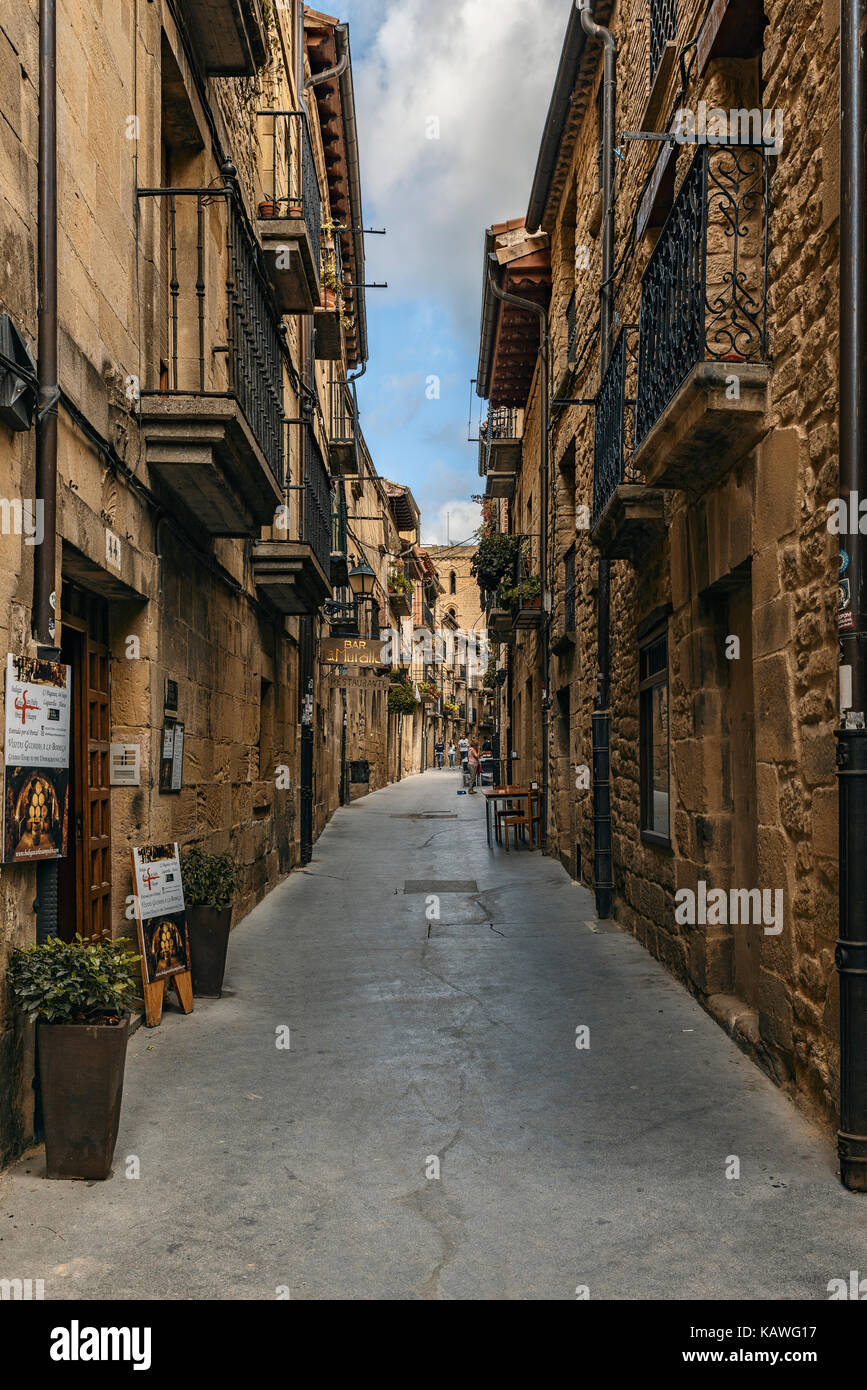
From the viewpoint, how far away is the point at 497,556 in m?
17.9

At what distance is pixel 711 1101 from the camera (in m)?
4.70

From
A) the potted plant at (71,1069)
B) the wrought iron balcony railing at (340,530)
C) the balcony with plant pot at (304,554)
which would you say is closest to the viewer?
the potted plant at (71,1069)

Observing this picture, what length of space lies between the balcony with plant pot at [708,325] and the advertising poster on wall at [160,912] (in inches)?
135

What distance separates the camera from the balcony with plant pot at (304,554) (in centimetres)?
1026

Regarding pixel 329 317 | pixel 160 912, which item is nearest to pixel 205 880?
pixel 160 912

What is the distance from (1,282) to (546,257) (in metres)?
11.9

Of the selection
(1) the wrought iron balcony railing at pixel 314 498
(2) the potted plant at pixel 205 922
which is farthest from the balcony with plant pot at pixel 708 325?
(1) the wrought iron balcony railing at pixel 314 498

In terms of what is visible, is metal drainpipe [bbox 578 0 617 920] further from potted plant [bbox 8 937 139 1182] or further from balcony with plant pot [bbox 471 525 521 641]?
balcony with plant pot [bbox 471 525 521 641]

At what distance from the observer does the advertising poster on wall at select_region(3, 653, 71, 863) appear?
3926mm

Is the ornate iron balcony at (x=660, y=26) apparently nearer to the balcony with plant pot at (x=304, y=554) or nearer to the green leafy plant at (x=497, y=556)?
the balcony with plant pot at (x=304, y=554)

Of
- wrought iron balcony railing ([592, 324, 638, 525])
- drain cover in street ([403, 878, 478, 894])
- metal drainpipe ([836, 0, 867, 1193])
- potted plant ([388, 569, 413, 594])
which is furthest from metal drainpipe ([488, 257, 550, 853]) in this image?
potted plant ([388, 569, 413, 594])

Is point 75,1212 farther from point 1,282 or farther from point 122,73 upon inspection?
point 122,73

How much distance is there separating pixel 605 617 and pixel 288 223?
4397 millimetres

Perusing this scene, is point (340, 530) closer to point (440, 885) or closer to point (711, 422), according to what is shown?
point (440, 885)
